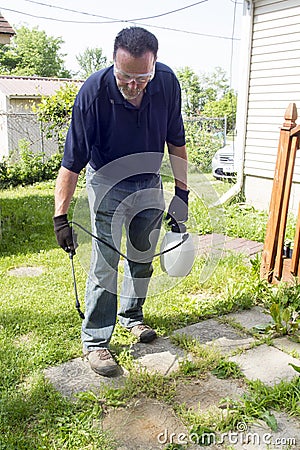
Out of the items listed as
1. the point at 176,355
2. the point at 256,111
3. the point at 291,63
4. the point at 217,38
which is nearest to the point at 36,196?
the point at 256,111

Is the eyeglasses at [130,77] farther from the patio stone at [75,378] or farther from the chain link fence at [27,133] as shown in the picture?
the chain link fence at [27,133]

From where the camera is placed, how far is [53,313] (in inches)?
115

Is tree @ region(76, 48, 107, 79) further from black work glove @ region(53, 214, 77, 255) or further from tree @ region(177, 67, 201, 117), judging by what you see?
black work glove @ region(53, 214, 77, 255)

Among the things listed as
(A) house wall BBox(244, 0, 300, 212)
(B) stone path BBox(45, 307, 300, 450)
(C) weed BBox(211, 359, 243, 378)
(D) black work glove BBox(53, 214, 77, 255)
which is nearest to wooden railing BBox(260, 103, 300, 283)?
(B) stone path BBox(45, 307, 300, 450)

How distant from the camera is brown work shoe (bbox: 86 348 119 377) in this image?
2250 millimetres

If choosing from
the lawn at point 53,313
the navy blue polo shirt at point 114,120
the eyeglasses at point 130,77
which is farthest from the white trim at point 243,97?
the eyeglasses at point 130,77

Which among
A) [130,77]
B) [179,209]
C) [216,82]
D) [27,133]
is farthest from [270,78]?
[216,82]

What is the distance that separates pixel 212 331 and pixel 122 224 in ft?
2.98

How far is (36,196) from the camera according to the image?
6.96 meters

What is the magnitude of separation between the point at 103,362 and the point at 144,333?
0.37 meters

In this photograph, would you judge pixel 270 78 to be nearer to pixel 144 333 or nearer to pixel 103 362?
pixel 144 333

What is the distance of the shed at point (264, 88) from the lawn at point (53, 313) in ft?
3.01

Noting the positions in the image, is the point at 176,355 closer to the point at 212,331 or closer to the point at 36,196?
the point at 212,331

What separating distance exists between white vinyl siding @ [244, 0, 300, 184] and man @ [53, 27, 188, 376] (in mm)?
3292
